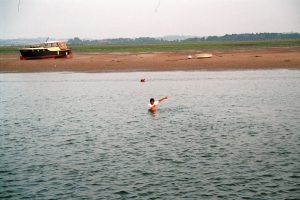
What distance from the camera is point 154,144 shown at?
20.5 meters

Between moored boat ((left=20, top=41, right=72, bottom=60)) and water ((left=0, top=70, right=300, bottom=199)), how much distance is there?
36044 mm

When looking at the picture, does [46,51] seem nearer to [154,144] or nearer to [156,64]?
[156,64]

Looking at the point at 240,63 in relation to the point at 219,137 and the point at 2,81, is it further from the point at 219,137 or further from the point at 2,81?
the point at 219,137

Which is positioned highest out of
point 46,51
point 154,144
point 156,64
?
point 46,51

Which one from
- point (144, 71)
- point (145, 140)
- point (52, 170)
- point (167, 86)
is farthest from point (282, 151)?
point (144, 71)

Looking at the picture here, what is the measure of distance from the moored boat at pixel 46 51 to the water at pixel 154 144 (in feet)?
118

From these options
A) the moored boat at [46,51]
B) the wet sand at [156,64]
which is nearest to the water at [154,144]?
the wet sand at [156,64]

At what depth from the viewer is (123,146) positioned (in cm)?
2034

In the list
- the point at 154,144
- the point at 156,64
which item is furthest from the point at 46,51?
the point at 154,144

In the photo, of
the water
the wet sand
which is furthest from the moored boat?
the water

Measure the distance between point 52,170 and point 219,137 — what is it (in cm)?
916

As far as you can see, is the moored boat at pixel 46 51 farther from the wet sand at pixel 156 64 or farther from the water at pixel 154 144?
the water at pixel 154 144

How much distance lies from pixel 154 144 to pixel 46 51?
6076 centimetres

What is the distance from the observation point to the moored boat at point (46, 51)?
75.4 meters
